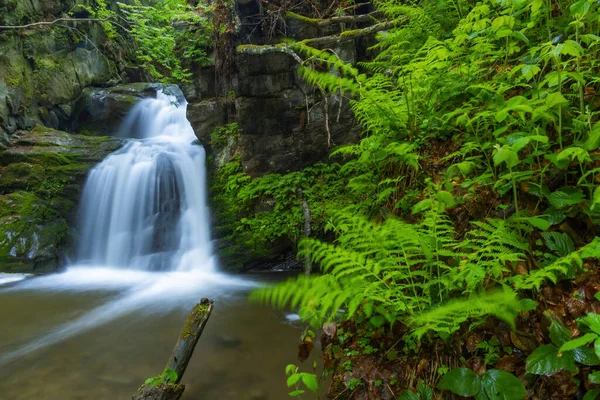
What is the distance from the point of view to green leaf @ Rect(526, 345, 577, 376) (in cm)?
139

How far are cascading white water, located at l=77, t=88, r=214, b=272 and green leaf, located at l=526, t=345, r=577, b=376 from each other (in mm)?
6838

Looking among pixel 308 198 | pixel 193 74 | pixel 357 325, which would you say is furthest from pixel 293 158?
pixel 357 325

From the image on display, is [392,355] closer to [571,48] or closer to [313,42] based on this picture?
[571,48]

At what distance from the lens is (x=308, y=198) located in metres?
6.95

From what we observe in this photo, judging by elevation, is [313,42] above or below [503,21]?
above

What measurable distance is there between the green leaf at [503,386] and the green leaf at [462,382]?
4cm

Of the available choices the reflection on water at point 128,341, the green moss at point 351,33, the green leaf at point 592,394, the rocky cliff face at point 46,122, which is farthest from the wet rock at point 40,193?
the green leaf at point 592,394

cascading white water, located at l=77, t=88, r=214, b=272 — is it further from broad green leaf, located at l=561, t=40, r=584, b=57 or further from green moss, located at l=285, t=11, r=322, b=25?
broad green leaf, located at l=561, t=40, r=584, b=57

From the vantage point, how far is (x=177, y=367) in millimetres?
2521

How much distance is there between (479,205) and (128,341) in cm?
425

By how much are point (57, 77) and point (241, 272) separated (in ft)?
38.2

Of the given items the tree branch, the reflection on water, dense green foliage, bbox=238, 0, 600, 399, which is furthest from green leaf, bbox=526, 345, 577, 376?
the tree branch

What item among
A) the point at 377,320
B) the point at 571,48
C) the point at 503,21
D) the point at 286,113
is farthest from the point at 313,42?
the point at 377,320

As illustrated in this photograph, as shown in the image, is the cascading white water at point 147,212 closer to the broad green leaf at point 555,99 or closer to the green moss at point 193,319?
the green moss at point 193,319
